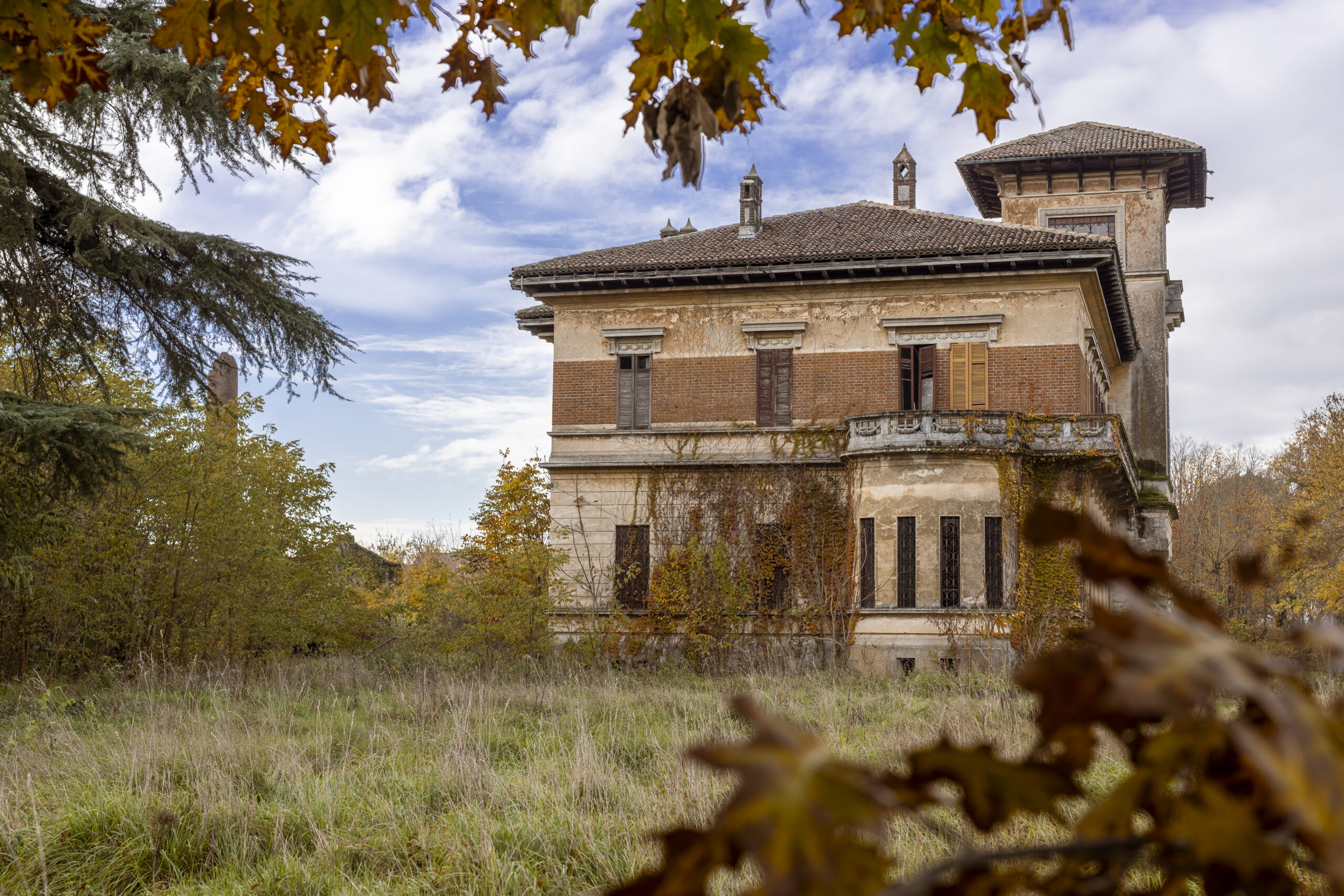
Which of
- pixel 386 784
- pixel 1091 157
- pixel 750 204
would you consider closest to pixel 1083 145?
pixel 1091 157

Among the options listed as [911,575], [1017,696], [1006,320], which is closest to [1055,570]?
[911,575]

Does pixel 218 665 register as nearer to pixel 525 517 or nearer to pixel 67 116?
pixel 67 116

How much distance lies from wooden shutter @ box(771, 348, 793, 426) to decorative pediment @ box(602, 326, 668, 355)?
8.32ft

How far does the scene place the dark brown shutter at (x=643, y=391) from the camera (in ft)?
77.7

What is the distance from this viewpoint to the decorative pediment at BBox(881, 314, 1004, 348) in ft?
72.3

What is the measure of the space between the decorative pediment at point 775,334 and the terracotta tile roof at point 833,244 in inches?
50.8

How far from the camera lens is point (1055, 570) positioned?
2033 cm

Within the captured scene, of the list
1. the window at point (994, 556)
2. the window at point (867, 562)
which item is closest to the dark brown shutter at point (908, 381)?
the window at point (867, 562)

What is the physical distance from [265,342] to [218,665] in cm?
547

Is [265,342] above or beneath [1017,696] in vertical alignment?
above

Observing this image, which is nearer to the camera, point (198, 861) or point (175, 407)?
point (198, 861)

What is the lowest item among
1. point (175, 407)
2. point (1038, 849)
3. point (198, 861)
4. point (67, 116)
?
point (198, 861)

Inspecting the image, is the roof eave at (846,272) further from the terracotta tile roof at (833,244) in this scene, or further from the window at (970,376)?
the window at (970,376)

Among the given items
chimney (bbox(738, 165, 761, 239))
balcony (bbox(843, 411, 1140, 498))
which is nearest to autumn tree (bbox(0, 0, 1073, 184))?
balcony (bbox(843, 411, 1140, 498))
